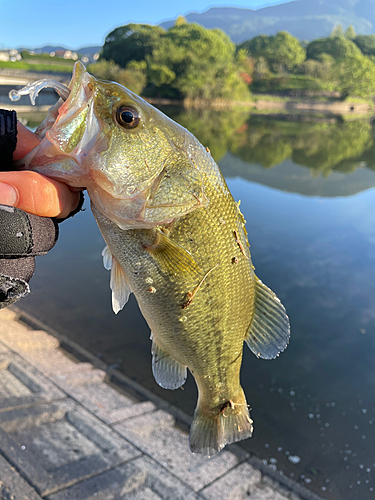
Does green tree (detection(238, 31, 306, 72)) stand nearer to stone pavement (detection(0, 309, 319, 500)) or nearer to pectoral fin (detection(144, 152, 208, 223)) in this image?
stone pavement (detection(0, 309, 319, 500))

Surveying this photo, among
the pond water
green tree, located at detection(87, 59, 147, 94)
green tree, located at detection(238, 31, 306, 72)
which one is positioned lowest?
the pond water

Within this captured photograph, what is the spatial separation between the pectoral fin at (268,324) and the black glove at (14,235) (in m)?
1.18

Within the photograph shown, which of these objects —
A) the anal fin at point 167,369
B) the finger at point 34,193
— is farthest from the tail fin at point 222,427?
the finger at point 34,193

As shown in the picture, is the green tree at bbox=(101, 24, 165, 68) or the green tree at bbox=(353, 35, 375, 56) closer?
the green tree at bbox=(101, 24, 165, 68)

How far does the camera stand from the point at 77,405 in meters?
3.82

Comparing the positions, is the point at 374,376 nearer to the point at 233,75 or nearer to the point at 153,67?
the point at 153,67

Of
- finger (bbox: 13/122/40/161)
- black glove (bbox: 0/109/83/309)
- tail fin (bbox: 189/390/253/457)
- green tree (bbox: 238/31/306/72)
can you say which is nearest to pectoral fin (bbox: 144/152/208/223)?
black glove (bbox: 0/109/83/309)

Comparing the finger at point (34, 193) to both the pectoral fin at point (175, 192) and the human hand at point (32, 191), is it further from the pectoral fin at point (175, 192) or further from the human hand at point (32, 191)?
the pectoral fin at point (175, 192)

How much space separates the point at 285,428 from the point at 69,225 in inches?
344

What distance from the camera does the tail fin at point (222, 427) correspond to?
209 cm

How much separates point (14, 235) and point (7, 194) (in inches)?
7.3

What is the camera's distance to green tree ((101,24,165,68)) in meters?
68.2

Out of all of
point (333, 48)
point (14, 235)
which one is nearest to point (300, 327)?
point (14, 235)

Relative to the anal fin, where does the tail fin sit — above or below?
below
